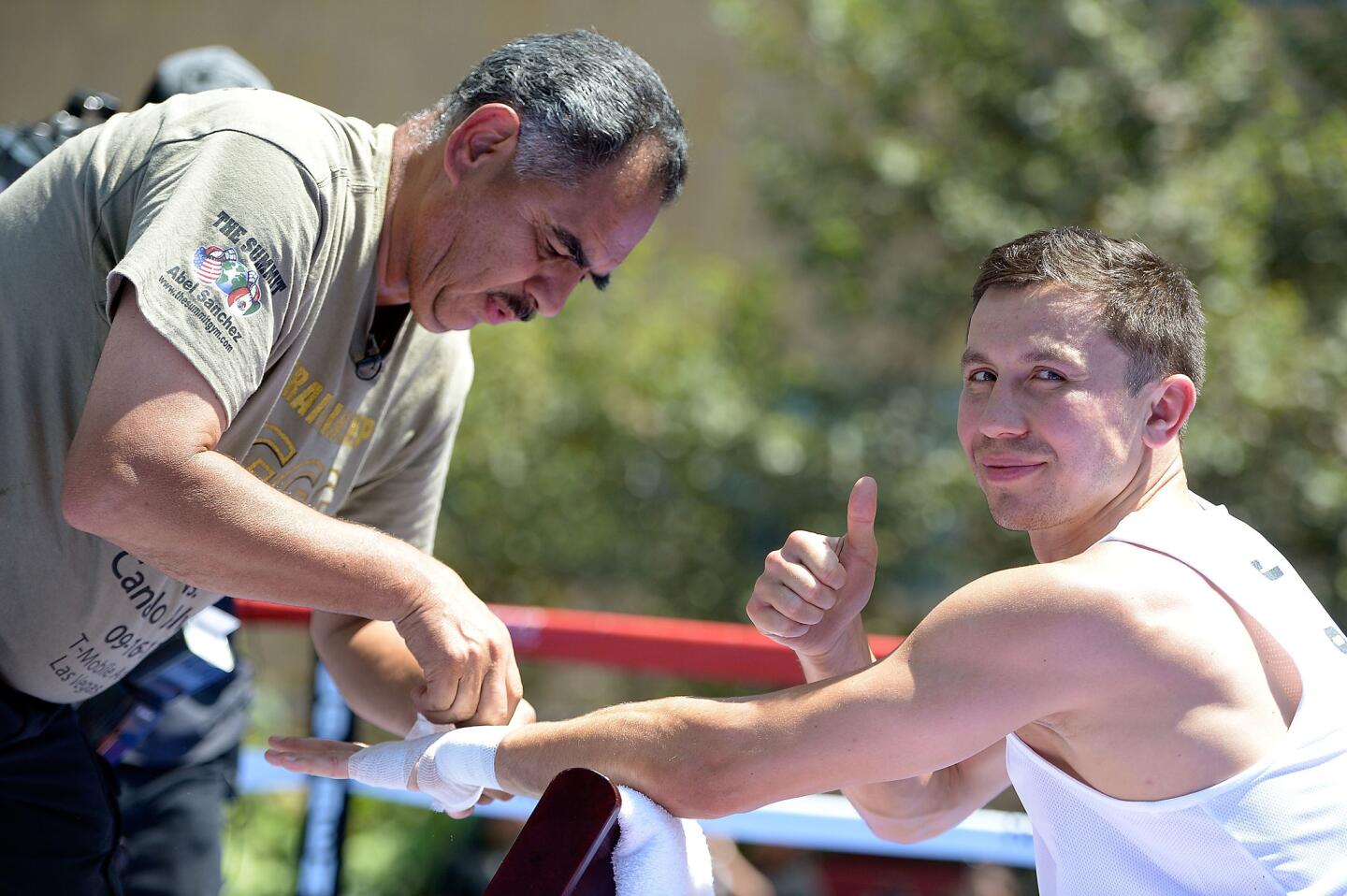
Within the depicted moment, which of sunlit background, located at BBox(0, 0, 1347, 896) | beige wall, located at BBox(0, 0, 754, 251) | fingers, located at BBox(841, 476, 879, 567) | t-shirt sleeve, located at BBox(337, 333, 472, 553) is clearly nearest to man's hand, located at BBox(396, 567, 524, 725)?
fingers, located at BBox(841, 476, 879, 567)

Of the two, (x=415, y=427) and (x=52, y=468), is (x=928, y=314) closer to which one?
(x=415, y=427)

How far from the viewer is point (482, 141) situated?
2.10 meters

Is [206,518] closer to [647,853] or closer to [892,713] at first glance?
[647,853]

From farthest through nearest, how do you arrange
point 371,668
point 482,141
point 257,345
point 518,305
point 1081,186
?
point 1081,186 < point 371,668 < point 518,305 < point 482,141 < point 257,345

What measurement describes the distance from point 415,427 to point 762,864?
3493 millimetres

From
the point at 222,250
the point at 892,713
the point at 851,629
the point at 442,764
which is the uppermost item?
the point at 222,250

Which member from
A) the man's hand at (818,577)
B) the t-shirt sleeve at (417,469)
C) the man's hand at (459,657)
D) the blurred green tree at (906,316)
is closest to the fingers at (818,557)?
the man's hand at (818,577)

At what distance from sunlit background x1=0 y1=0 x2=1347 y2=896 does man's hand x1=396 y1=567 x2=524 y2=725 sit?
3.57m

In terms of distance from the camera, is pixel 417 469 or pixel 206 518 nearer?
pixel 206 518

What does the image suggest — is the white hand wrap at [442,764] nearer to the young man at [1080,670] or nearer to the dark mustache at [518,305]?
the young man at [1080,670]

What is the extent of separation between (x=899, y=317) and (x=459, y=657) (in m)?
5.06

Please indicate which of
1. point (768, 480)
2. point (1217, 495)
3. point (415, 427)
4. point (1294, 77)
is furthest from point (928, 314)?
point (415, 427)

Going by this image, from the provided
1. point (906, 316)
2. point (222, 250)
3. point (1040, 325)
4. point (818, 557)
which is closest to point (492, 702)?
point (818, 557)

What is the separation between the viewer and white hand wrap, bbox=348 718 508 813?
185cm
